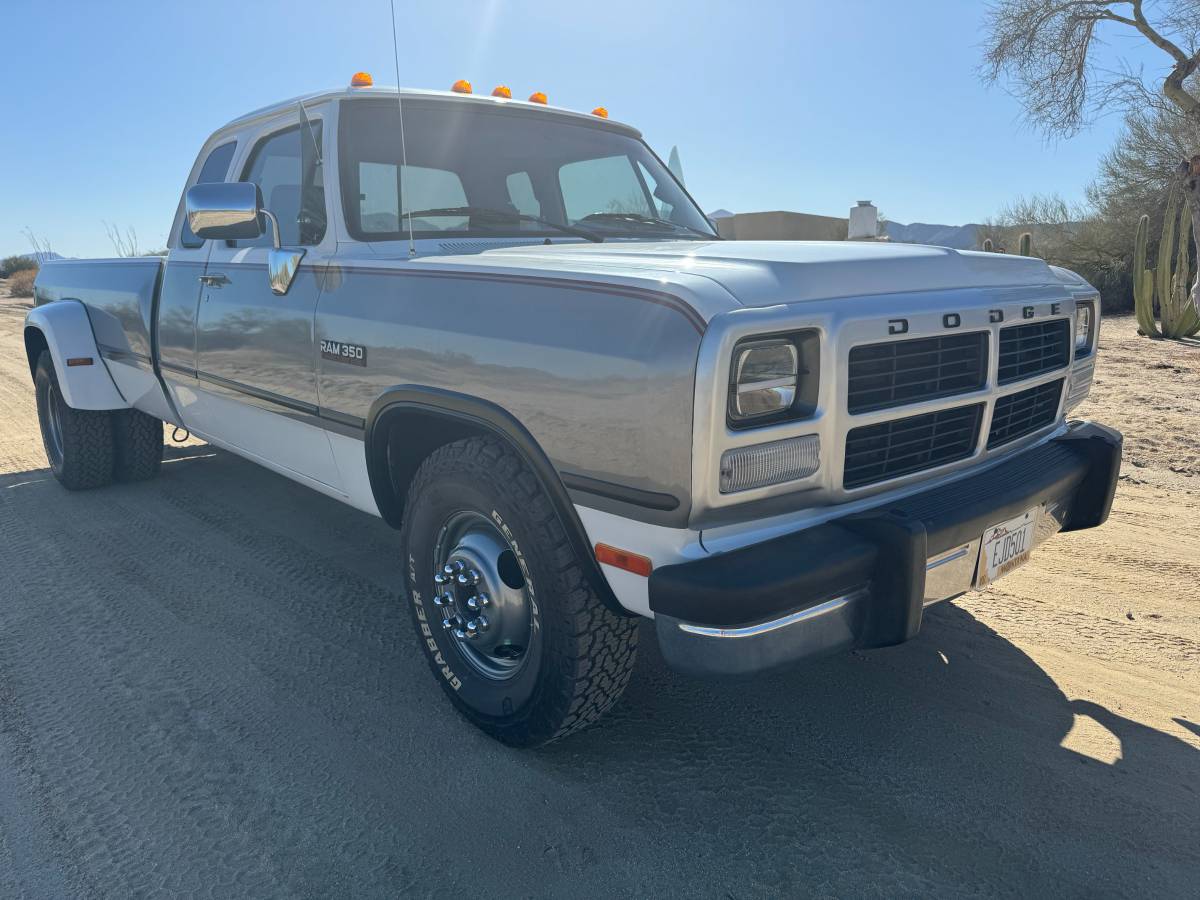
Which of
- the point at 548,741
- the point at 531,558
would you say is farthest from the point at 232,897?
the point at 531,558

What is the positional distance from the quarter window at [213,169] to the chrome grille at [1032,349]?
3.56m

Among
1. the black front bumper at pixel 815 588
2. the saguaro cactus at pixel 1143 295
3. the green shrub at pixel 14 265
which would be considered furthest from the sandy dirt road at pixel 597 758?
the green shrub at pixel 14 265

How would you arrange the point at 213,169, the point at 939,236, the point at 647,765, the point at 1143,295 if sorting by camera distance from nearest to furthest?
the point at 647,765 → the point at 213,169 → the point at 1143,295 → the point at 939,236

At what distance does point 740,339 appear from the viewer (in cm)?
199

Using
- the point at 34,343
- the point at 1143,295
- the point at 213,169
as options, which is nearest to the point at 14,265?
the point at 34,343

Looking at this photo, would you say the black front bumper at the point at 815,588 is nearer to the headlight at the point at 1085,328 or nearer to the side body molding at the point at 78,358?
the headlight at the point at 1085,328

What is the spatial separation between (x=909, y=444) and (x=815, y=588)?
56 centimetres

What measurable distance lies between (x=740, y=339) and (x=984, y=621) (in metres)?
2.11

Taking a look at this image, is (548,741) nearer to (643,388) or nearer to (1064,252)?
(643,388)

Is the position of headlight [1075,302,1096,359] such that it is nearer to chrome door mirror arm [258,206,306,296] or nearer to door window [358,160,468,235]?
door window [358,160,468,235]

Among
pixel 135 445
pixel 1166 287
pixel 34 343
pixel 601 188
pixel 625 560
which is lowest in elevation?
pixel 135 445

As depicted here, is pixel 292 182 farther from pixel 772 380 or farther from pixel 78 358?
pixel 772 380

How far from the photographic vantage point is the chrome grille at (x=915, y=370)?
219cm

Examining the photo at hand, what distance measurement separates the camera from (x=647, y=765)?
2592 millimetres
